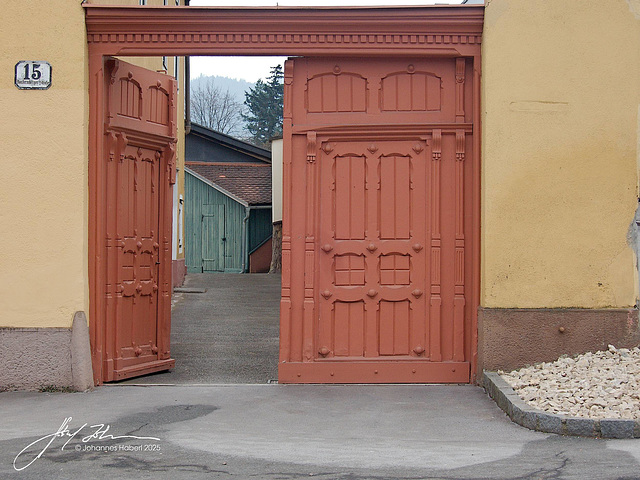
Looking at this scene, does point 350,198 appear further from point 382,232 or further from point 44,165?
point 44,165

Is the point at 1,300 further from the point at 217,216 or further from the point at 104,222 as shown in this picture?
the point at 217,216

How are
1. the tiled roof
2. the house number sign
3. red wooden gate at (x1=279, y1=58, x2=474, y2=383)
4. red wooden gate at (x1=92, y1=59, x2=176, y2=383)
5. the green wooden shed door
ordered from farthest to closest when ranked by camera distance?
the tiled roof
the green wooden shed door
red wooden gate at (x1=92, y1=59, x2=176, y2=383)
red wooden gate at (x1=279, y1=58, x2=474, y2=383)
the house number sign

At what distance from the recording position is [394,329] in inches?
353

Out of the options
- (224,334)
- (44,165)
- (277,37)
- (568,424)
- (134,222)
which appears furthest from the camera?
(224,334)

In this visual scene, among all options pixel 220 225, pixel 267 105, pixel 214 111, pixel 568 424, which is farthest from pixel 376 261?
pixel 214 111

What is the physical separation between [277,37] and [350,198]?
1.68 meters

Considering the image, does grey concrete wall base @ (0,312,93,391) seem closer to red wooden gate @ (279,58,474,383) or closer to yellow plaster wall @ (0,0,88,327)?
yellow plaster wall @ (0,0,88,327)

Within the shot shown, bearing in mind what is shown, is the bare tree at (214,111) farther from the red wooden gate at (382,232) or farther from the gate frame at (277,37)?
the red wooden gate at (382,232)

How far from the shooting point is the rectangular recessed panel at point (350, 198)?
8984 millimetres

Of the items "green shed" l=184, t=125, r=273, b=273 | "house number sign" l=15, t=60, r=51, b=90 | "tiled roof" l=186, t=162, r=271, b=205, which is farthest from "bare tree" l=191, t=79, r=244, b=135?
"house number sign" l=15, t=60, r=51, b=90

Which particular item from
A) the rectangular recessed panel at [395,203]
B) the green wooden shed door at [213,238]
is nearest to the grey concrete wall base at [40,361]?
the rectangular recessed panel at [395,203]

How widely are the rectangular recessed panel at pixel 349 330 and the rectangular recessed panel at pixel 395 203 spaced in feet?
2.52

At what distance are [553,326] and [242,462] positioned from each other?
149 inches

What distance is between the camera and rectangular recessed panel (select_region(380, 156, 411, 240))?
353 inches
